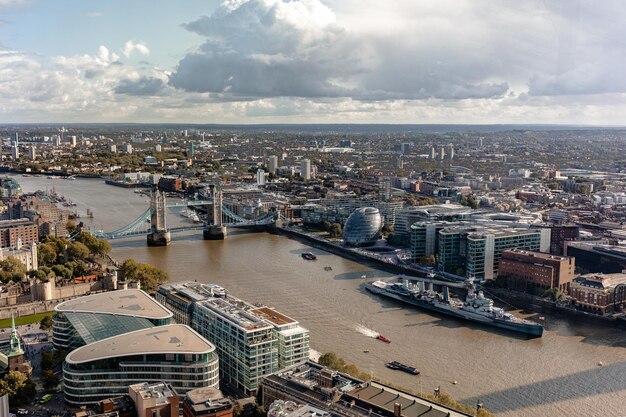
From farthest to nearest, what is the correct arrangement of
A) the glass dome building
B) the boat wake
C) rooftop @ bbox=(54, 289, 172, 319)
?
1. the glass dome building
2. the boat wake
3. rooftop @ bbox=(54, 289, 172, 319)

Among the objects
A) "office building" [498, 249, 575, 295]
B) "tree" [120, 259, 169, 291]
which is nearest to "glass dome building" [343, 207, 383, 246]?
"office building" [498, 249, 575, 295]

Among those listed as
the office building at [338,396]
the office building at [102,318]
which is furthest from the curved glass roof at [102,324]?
the office building at [338,396]

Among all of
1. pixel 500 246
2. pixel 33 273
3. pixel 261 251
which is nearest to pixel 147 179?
pixel 261 251

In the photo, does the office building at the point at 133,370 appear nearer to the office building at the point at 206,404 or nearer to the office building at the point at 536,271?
the office building at the point at 206,404

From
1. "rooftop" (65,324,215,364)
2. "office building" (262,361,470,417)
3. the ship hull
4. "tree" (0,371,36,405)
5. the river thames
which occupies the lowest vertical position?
the river thames

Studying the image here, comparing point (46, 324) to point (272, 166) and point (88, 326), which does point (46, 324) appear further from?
point (272, 166)

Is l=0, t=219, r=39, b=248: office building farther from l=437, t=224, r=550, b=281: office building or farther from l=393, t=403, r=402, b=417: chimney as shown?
l=393, t=403, r=402, b=417: chimney

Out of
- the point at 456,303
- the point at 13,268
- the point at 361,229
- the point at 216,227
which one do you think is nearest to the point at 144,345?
the point at 456,303
